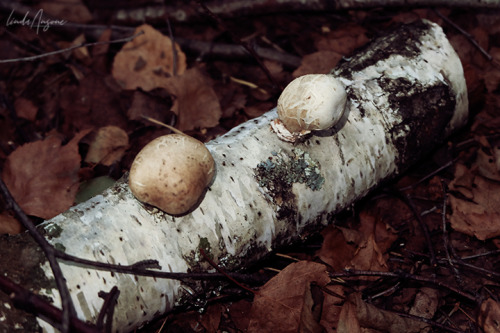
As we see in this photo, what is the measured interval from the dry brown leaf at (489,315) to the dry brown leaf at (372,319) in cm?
39

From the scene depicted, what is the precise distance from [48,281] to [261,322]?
1.37m

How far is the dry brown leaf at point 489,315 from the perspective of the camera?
9.27ft

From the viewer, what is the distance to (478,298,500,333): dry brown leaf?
2.83 meters

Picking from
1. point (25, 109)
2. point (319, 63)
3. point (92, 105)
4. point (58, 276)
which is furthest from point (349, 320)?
point (25, 109)

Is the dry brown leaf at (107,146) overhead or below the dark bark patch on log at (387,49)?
below

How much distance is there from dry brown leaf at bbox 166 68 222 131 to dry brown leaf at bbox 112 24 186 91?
0.32 m

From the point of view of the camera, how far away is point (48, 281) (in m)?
2.18

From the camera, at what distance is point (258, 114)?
4.18 metres

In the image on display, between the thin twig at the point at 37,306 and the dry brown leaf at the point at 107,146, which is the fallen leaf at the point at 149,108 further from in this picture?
the thin twig at the point at 37,306

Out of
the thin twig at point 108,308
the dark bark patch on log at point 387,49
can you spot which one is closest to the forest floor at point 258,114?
the dark bark patch on log at point 387,49

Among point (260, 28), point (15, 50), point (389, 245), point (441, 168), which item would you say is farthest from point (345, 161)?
point (15, 50)

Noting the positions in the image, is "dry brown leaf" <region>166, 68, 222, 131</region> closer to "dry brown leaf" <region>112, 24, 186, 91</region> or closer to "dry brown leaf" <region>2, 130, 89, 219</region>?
"dry brown leaf" <region>112, 24, 186, 91</region>

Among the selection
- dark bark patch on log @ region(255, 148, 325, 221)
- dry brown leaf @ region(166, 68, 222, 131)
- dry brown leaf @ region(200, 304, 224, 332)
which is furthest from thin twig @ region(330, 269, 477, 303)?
dry brown leaf @ region(166, 68, 222, 131)

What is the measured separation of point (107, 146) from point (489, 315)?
11.5 feet
